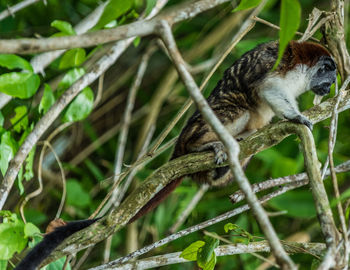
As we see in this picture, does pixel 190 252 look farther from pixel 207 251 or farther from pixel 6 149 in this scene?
pixel 6 149

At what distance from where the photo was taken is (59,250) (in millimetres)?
2289

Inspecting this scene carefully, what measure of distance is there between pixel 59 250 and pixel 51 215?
9.17ft

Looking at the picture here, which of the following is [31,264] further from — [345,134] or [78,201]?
[345,134]

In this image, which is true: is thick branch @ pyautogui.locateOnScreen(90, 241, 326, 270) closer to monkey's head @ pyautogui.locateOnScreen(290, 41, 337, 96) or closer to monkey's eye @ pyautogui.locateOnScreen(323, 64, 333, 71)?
monkey's head @ pyautogui.locateOnScreen(290, 41, 337, 96)

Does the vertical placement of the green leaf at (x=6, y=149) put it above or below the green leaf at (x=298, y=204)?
above

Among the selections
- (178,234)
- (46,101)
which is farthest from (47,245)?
(46,101)

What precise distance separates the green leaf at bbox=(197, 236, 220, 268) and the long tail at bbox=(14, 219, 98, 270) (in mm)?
563

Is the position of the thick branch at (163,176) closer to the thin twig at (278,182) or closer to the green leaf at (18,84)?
the thin twig at (278,182)

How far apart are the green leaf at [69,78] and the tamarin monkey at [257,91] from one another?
73 cm

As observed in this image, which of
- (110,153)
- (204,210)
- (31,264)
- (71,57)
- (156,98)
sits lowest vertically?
(204,210)

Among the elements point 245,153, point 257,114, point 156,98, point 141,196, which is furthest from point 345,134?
point 141,196

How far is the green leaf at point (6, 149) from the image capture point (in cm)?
283

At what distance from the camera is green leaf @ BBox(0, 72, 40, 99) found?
2736 mm

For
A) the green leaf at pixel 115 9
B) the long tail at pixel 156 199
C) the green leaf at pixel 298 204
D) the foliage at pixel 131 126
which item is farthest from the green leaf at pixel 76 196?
the green leaf at pixel 298 204
